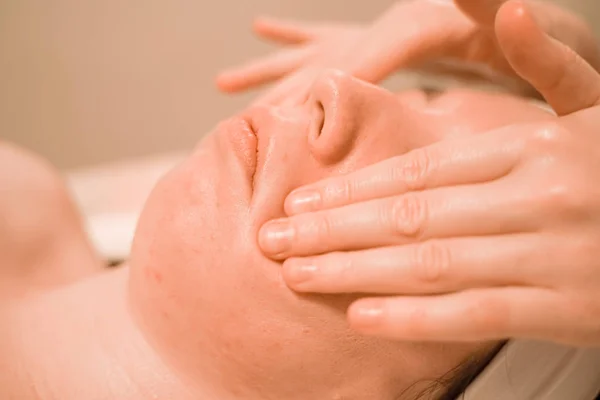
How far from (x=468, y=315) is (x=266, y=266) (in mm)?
196

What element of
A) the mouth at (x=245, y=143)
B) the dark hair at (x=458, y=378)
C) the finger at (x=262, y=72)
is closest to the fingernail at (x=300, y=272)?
the mouth at (x=245, y=143)

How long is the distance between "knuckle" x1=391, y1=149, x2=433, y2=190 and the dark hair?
235 mm

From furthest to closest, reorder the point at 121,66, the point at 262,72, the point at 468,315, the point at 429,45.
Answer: the point at 121,66, the point at 262,72, the point at 429,45, the point at 468,315

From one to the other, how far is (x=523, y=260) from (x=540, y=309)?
0.04m

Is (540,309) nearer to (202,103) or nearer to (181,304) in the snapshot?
(181,304)

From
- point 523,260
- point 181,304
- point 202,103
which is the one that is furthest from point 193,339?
point 202,103

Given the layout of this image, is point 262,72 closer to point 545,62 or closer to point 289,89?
point 289,89

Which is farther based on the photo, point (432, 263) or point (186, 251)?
point (186, 251)

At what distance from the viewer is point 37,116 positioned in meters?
1.61

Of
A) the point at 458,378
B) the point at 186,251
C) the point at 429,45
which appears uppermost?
the point at 429,45

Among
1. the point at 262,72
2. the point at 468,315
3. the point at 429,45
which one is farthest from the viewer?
the point at 262,72

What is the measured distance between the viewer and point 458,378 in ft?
2.22

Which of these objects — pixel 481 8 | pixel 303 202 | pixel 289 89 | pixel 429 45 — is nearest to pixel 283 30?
pixel 289 89

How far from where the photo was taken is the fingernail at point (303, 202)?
1.82 ft
